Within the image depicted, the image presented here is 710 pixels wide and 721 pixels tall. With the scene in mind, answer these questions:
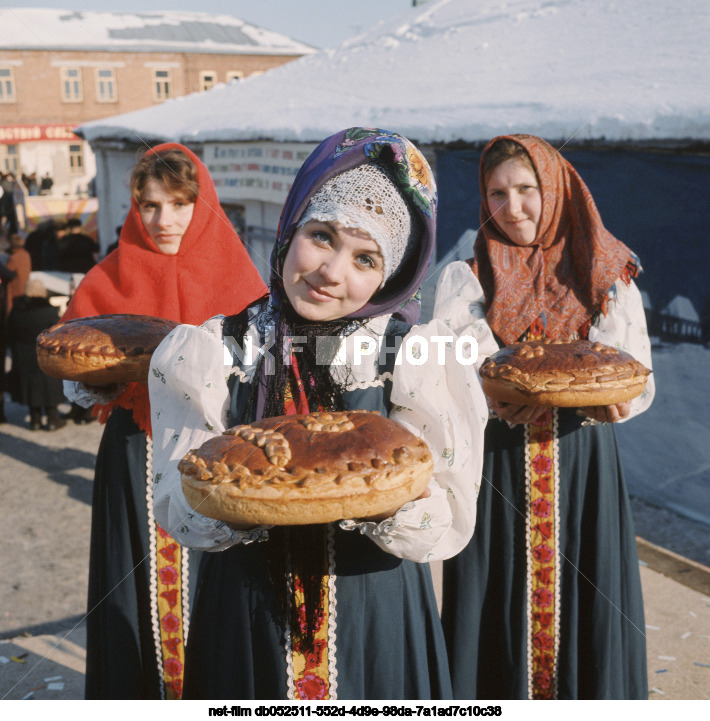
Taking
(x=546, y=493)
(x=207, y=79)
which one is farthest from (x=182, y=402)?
(x=207, y=79)

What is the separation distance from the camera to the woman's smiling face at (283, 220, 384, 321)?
1540mm

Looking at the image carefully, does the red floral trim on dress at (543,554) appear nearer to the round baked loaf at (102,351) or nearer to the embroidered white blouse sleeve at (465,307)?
the embroidered white blouse sleeve at (465,307)

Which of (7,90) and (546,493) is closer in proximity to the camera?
(546,493)

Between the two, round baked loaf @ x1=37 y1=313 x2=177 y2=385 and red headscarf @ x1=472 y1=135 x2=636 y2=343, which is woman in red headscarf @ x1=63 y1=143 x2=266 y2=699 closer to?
round baked loaf @ x1=37 y1=313 x2=177 y2=385

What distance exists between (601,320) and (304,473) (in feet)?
5.47

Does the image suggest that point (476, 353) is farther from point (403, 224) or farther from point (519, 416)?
point (403, 224)

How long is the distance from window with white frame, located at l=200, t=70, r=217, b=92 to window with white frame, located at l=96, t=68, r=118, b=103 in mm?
3804

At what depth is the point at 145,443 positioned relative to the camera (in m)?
2.53

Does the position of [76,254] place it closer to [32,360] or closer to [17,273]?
[17,273]

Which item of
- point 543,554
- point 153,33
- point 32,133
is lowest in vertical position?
point 543,554

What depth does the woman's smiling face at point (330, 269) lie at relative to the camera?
1.54 m

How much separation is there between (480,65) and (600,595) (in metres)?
5.86

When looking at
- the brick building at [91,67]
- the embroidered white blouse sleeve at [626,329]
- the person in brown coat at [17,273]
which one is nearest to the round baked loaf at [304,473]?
the embroidered white blouse sleeve at [626,329]

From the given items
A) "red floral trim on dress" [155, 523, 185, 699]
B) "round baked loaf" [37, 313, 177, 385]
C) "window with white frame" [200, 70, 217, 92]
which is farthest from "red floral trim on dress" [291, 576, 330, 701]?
"window with white frame" [200, 70, 217, 92]
